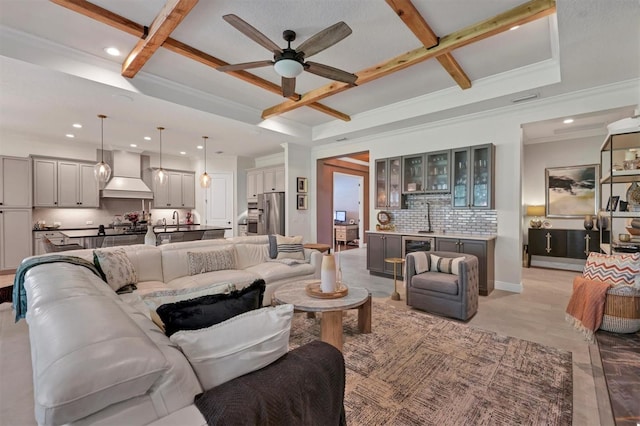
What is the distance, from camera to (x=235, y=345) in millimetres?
1042

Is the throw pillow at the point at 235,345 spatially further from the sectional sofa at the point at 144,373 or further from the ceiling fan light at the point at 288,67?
the ceiling fan light at the point at 288,67

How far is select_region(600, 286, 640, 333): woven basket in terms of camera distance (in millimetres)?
2100

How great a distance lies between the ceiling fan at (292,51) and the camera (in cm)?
224

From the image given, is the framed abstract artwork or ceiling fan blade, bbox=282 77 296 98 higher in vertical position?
ceiling fan blade, bbox=282 77 296 98

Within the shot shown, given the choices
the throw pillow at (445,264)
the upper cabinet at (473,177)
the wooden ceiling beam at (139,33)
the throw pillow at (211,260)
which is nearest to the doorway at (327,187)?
the upper cabinet at (473,177)

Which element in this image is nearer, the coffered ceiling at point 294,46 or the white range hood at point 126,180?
the coffered ceiling at point 294,46

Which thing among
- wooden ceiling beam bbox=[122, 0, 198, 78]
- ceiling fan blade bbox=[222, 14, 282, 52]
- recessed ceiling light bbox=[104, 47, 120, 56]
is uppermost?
recessed ceiling light bbox=[104, 47, 120, 56]

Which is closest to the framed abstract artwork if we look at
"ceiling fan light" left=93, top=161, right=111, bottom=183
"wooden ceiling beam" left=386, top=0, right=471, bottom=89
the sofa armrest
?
"wooden ceiling beam" left=386, top=0, right=471, bottom=89

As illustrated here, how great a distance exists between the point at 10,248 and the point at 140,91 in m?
4.45

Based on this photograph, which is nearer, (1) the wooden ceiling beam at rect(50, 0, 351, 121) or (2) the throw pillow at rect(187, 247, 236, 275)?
(1) the wooden ceiling beam at rect(50, 0, 351, 121)

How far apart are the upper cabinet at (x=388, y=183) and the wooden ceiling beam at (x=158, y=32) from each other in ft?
13.1

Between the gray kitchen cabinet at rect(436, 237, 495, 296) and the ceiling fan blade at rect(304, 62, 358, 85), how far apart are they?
282 cm

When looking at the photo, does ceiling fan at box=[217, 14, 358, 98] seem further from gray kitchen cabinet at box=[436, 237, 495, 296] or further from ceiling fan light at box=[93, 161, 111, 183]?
ceiling fan light at box=[93, 161, 111, 183]

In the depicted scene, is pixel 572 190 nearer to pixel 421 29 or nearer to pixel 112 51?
pixel 421 29
